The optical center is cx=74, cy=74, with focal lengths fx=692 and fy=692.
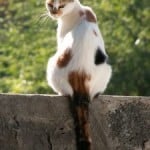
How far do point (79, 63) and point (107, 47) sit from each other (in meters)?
7.65

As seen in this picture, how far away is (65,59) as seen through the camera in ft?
15.6

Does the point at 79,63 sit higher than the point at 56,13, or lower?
lower

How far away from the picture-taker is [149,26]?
40.8ft

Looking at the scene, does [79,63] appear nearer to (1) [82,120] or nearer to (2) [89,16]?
(1) [82,120]

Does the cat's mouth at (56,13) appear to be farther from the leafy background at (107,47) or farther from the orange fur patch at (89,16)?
the leafy background at (107,47)

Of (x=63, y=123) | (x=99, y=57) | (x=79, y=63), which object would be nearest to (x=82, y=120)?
Answer: (x=63, y=123)

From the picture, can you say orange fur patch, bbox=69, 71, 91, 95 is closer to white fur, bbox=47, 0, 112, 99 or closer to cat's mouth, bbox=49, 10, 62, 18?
white fur, bbox=47, 0, 112, 99

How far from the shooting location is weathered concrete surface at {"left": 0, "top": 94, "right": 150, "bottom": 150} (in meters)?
4.53

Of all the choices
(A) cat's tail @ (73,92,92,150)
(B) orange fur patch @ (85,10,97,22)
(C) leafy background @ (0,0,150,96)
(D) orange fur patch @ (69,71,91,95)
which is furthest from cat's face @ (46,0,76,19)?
(C) leafy background @ (0,0,150,96)

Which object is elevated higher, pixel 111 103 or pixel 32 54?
pixel 111 103

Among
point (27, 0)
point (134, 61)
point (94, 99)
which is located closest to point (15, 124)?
point (94, 99)

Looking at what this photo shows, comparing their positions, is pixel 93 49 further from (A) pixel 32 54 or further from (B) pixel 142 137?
(A) pixel 32 54

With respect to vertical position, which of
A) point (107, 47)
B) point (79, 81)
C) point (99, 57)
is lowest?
point (107, 47)

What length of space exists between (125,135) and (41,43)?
7.73 meters
